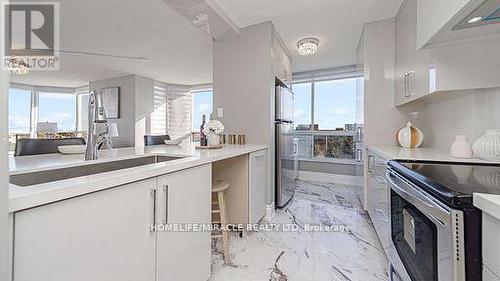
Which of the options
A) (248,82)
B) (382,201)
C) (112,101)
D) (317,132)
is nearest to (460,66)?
(382,201)

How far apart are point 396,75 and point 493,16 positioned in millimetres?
1472

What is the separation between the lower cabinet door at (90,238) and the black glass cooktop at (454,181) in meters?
1.12

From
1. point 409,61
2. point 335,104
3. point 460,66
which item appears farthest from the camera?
point 335,104

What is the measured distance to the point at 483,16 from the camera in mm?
1111

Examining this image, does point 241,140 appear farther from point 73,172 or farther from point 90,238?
point 90,238

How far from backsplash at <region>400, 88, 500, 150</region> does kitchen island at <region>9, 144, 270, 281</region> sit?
6.32ft

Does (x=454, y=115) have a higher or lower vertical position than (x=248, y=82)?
lower

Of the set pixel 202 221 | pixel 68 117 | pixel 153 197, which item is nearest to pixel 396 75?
pixel 202 221

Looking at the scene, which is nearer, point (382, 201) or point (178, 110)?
point (382, 201)

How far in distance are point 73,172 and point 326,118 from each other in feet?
14.0

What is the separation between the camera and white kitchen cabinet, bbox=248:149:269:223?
2.19m

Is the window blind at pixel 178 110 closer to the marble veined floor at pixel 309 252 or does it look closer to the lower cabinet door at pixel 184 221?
the marble veined floor at pixel 309 252

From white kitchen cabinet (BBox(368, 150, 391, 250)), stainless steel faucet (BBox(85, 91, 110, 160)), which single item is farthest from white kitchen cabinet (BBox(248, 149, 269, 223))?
stainless steel faucet (BBox(85, 91, 110, 160))

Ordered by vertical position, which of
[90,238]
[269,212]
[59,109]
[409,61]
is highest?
[59,109]
